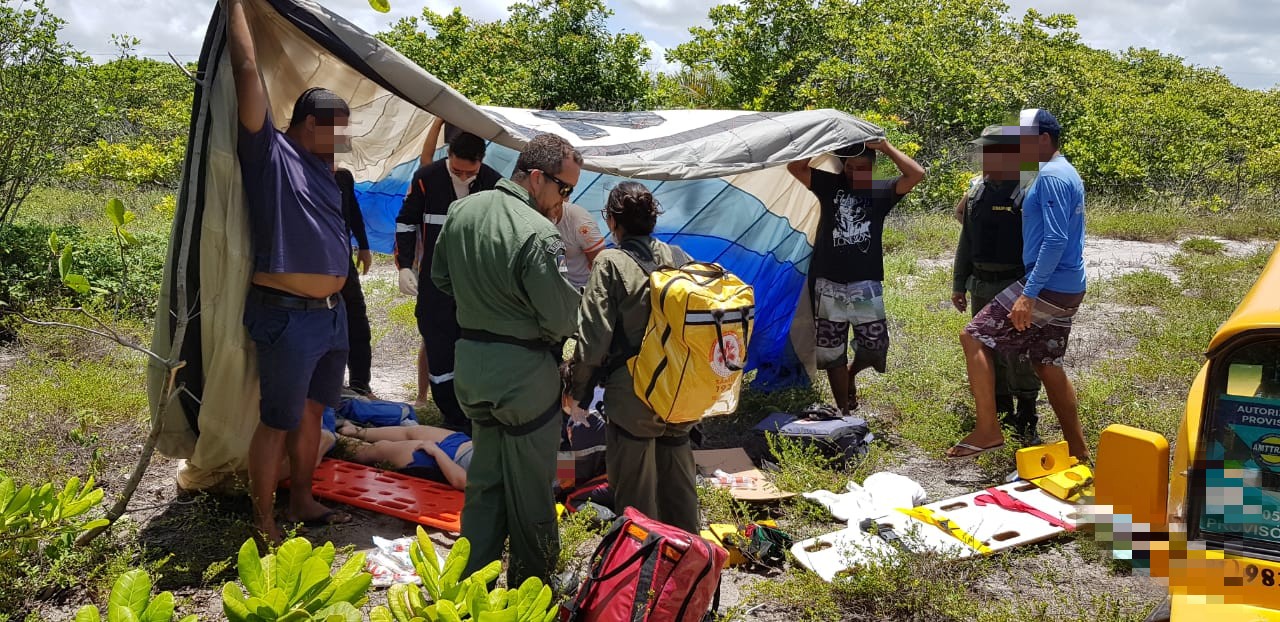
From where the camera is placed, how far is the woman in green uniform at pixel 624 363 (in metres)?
3.22

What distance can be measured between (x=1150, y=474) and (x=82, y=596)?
11.4 ft

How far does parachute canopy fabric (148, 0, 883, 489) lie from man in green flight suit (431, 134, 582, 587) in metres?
0.89

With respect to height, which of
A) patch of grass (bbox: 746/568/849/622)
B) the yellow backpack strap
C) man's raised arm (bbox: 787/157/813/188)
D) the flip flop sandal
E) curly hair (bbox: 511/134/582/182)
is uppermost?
man's raised arm (bbox: 787/157/813/188)

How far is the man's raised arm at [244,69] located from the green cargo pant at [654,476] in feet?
5.76

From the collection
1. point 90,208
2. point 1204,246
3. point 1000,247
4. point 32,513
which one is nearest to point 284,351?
point 32,513

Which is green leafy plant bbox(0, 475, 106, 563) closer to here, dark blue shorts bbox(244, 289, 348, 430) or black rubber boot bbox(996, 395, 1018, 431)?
dark blue shorts bbox(244, 289, 348, 430)

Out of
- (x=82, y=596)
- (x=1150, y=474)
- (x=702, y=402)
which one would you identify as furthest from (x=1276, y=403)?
(x=82, y=596)

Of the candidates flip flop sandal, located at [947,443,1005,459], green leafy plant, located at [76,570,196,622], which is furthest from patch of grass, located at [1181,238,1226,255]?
green leafy plant, located at [76,570,196,622]

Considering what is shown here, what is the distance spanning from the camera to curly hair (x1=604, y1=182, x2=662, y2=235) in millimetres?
3273

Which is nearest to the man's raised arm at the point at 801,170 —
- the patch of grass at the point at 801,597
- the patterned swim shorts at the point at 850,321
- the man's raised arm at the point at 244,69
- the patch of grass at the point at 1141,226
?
the patterned swim shorts at the point at 850,321

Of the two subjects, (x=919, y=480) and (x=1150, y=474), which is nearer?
(x=1150, y=474)

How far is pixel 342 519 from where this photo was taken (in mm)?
3871

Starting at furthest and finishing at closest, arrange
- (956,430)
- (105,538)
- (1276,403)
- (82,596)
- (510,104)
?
(510,104) < (956,430) < (105,538) < (82,596) < (1276,403)

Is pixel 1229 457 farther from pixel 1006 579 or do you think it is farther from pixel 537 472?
pixel 537 472
